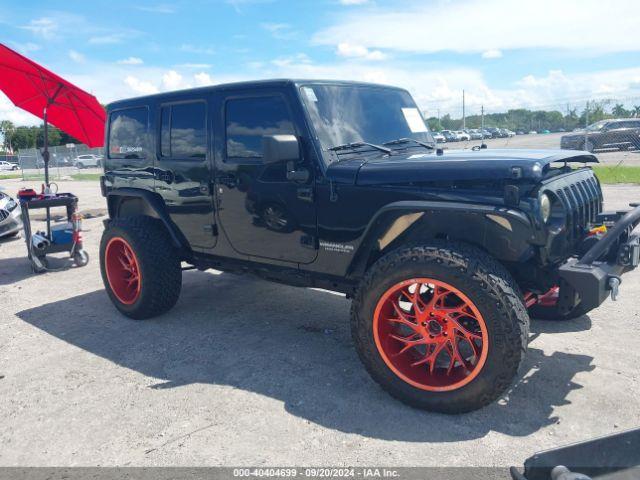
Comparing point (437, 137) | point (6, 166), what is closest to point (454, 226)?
point (437, 137)

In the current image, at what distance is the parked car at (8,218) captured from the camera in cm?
901

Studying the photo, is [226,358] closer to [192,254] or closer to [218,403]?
[218,403]

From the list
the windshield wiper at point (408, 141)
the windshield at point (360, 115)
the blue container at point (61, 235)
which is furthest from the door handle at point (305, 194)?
the blue container at point (61, 235)

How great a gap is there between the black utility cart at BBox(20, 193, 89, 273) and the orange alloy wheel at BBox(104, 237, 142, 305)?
7.34ft

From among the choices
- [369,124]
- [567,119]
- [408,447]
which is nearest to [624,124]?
[369,124]

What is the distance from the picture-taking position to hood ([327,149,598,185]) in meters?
2.94

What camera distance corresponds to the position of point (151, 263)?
4.66 meters

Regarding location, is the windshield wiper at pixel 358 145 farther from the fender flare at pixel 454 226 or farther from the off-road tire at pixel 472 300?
the off-road tire at pixel 472 300

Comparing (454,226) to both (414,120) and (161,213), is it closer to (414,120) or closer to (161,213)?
(414,120)

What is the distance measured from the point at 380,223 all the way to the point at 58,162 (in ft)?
128

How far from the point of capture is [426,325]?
3145 mm

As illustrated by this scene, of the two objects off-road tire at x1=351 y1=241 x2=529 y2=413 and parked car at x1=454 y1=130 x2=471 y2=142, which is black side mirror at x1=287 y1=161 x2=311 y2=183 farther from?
parked car at x1=454 y1=130 x2=471 y2=142

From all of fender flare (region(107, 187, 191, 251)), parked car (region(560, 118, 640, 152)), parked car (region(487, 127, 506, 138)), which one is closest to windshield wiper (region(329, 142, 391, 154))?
fender flare (region(107, 187, 191, 251))

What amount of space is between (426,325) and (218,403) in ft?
4.51
